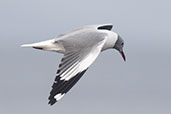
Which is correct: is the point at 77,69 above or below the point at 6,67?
above

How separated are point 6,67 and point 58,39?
3719 cm

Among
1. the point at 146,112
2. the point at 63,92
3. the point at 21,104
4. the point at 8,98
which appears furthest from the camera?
the point at 8,98

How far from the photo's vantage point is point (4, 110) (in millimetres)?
25125

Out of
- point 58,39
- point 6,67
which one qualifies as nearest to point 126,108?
point 6,67

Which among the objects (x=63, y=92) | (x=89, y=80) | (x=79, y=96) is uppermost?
(x=63, y=92)

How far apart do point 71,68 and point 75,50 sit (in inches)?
13.3

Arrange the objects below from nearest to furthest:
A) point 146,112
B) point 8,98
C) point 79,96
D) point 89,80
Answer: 1. point 146,112
2. point 8,98
3. point 79,96
4. point 89,80

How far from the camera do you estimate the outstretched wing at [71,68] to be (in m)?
6.73

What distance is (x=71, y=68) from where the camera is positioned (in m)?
6.96

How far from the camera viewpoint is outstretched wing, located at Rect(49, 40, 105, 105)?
6.73 metres

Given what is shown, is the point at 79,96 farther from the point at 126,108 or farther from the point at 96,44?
the point at 96,44

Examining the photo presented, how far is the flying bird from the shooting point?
266 inches

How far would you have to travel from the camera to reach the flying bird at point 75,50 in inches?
266

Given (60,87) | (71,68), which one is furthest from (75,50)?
(60,87)
